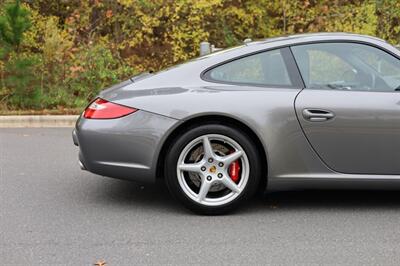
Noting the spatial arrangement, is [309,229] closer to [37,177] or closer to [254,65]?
[254,65]

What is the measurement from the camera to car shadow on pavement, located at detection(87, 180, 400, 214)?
5142 mm

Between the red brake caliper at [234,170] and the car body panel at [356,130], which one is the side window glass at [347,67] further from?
the red brake caliper at [234,170]

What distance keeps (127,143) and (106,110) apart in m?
0.32

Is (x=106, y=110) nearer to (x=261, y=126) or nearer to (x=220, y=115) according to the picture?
(x=220, y=115)

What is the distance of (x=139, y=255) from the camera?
13.5ft

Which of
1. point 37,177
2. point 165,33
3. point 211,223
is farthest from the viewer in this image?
point 165,33

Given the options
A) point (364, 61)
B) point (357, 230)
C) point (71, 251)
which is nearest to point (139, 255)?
point (71, 251)

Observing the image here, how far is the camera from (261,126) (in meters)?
4.76

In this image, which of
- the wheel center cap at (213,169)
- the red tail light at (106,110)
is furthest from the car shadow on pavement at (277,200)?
the red tail light at (106,110)

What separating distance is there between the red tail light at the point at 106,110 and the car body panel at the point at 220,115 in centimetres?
4

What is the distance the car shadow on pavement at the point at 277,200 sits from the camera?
5142 mm

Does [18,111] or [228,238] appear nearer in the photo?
[228,238]

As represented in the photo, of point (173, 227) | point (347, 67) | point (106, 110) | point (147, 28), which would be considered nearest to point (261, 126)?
point (347, 67)

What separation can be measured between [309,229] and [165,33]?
7.80m
